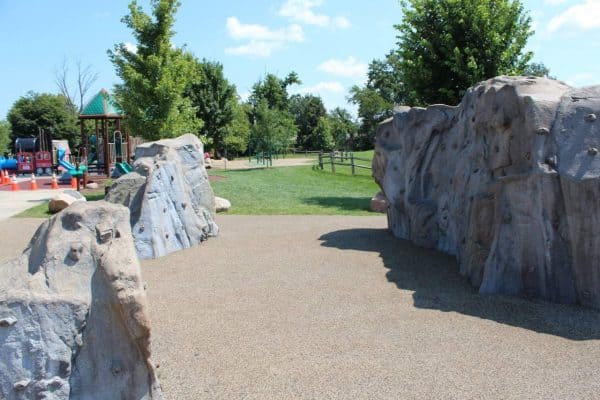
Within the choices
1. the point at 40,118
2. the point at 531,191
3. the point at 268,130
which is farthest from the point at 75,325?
the point at 40,118

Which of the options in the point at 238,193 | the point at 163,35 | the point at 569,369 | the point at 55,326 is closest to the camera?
the point at 55,326

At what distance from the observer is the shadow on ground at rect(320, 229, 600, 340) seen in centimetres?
582

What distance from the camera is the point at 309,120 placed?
62.3 meters

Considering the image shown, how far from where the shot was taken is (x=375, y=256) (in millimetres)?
9258

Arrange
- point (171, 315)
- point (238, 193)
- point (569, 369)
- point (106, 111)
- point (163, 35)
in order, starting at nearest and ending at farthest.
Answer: point (569, 369) → point (171, 315) → point (163, 35) → point (238, 193) → point (106, 111)

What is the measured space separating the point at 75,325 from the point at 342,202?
13.8 m

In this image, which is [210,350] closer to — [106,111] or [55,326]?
[55,326]

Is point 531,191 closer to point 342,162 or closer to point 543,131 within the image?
point 543,131

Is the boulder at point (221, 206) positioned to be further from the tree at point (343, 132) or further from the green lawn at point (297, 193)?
the tree at point (343, 132)

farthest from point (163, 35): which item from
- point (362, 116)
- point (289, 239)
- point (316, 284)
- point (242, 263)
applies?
point (362, 116)

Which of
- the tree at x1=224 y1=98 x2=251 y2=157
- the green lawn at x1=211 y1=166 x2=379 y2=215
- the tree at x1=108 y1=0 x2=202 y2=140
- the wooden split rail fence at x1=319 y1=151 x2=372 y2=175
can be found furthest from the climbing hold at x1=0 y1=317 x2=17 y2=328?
the tree at x1=224 y1=98 x2=251 y2=157

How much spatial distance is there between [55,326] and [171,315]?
2768mm

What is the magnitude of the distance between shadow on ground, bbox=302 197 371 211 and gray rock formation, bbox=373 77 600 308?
7.37 metres

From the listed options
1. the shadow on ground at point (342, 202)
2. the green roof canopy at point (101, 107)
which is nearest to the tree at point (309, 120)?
the green roof canopy at point (101, 107)
